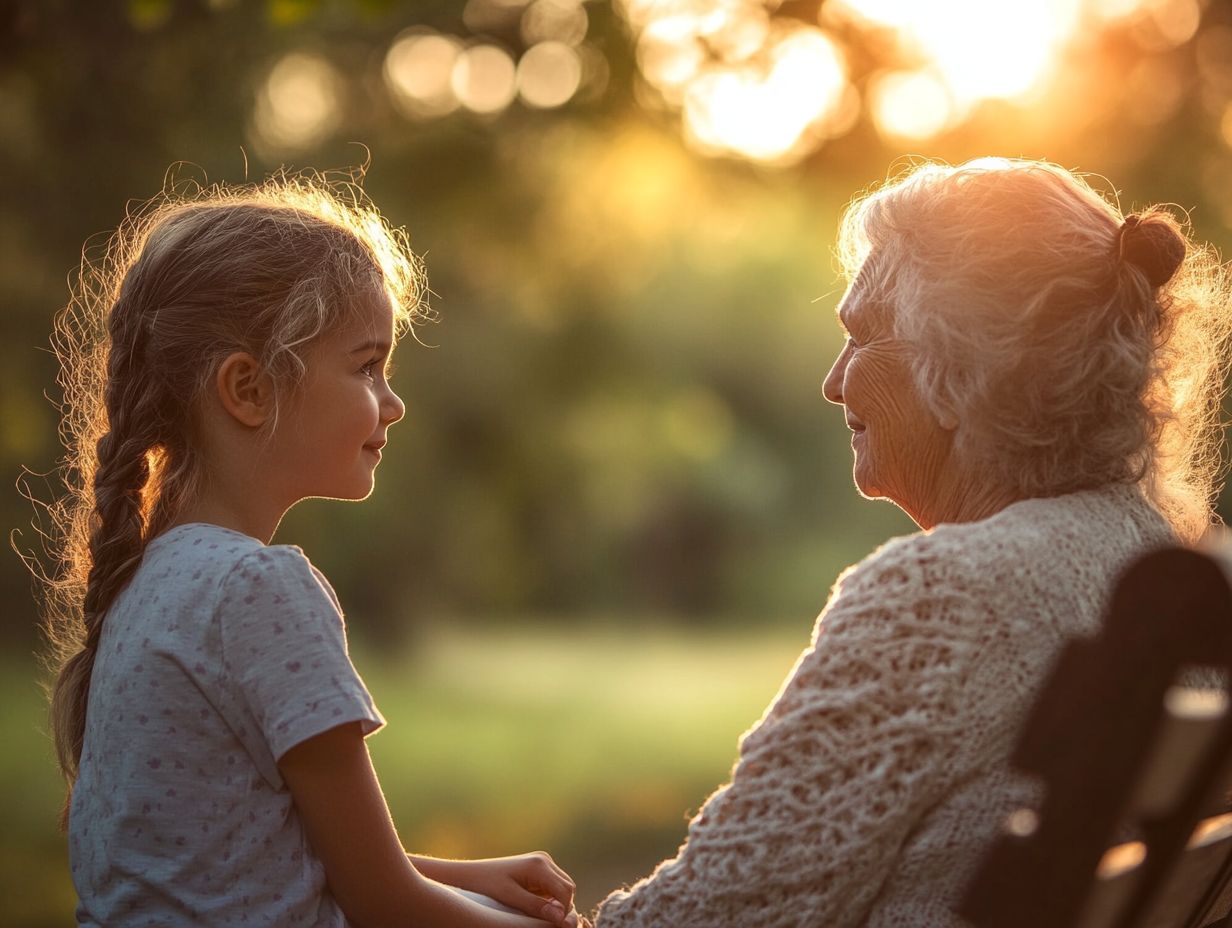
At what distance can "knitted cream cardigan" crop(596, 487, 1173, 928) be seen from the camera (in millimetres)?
1621

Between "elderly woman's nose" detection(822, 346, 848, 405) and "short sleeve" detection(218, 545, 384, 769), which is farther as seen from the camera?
"elderly woman's nose" detection(822, 346, 848, 405)

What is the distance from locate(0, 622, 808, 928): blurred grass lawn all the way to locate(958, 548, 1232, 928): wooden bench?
2117 millimetres

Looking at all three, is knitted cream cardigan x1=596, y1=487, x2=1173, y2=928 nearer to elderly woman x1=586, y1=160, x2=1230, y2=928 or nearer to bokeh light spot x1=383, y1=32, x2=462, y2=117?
elderly woman x1=586, y1=160, x2=1230, y2=928

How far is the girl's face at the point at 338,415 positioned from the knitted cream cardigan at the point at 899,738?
0.84 m

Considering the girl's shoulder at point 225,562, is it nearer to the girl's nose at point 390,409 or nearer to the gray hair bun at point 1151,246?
the girl's nose at point 390,409

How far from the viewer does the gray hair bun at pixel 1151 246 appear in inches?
74.9

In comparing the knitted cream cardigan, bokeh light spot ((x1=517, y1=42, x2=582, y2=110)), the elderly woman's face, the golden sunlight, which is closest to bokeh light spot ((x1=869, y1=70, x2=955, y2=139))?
the golden sunlight

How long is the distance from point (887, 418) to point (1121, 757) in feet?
3.00

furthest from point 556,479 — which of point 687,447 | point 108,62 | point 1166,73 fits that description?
point 108,62

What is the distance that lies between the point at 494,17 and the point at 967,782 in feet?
20.9

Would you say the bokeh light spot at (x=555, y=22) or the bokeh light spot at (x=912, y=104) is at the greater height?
the bokeh light spot at (x=555, y=22)

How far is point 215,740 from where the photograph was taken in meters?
1.82

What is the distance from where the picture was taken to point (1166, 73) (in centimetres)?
948

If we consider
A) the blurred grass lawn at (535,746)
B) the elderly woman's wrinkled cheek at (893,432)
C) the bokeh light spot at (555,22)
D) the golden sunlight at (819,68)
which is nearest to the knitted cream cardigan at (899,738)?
the elderly woman's wrinkled cheek at (893,432)
